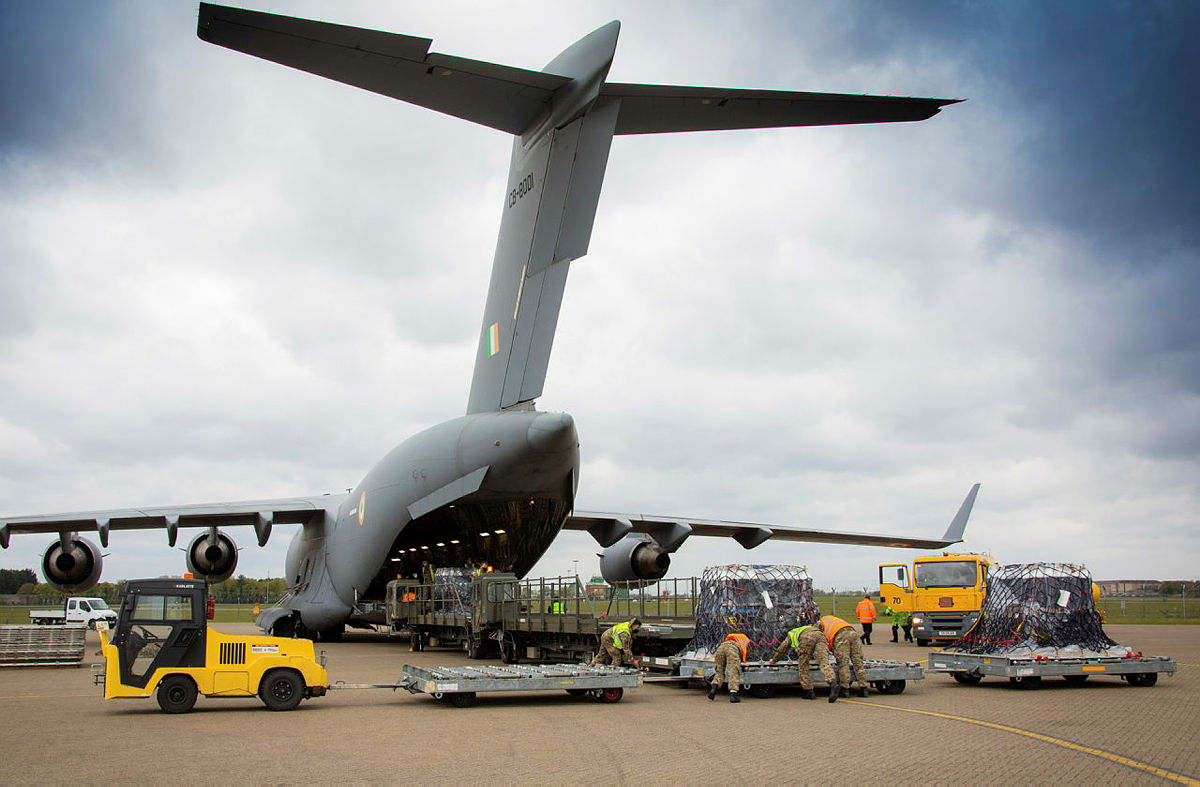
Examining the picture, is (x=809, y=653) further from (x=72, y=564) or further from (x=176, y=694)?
(x=72, y=564)

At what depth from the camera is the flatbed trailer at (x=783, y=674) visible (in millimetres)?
11836

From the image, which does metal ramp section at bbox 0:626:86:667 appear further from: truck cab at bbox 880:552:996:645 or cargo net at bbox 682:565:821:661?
truck cab at bbox 880:552:996:645

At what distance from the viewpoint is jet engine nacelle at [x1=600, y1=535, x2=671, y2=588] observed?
21844mm

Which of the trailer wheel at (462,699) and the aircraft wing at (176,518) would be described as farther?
the aircraft wing at (176,518)

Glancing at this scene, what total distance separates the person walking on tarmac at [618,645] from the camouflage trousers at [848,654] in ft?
8.70

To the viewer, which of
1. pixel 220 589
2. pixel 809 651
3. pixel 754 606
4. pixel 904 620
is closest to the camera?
pixel 809 651

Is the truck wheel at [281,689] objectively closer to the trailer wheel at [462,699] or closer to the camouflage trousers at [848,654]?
the trailer wheel at [462,699]

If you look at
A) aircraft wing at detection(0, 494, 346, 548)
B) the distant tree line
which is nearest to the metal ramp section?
aircraft wing at detection(0, 494, 346, 548)

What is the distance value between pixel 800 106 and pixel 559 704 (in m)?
8.02

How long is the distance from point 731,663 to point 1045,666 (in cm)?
400

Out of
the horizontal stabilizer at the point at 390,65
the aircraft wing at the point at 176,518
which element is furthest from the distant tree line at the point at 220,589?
the horizontal stabilizer at the point at 390,65

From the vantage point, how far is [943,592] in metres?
21.9

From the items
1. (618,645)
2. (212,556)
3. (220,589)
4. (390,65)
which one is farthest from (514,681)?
(220,589)

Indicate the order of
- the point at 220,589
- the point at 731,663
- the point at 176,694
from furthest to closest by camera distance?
the point at 220,589
the point at 731,663
the point at 176,694
